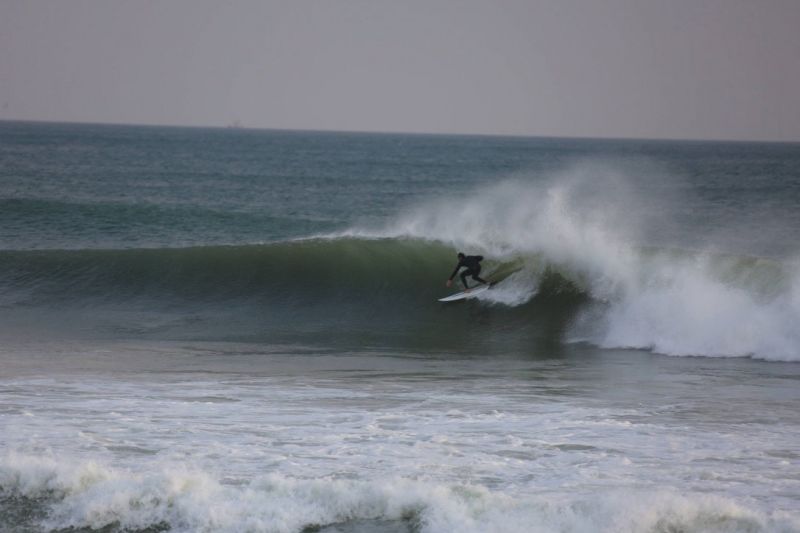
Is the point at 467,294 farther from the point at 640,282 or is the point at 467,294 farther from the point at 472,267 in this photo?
the point at 640,282

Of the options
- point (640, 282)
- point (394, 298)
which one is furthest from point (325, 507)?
point (394, 298)

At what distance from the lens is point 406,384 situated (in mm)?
10820

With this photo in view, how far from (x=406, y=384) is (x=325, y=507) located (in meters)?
4.00

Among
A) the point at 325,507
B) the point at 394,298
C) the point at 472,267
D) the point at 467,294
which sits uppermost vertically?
the point at 472,267

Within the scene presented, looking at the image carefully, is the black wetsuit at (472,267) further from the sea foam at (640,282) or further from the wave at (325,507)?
the wave at (325,507)

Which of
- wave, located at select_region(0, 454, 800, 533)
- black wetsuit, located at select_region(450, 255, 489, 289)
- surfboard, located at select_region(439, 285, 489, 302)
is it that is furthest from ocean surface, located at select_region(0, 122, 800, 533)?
black wetsuit, located at select_region(450, 255, 489, 289)

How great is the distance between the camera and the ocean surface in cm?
691

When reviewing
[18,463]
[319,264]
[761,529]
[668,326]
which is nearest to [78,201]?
[319,264]

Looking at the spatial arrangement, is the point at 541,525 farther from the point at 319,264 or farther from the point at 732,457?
the point at 319,264

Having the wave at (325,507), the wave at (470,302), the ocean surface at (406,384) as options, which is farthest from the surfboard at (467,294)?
the wave at (325,507)

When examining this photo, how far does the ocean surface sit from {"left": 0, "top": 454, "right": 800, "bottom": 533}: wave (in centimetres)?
2

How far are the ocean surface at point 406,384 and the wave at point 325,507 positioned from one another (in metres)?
0.02

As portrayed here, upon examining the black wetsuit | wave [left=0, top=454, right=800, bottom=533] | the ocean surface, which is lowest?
wave [left=0, top=454, right=800, bottom=533]

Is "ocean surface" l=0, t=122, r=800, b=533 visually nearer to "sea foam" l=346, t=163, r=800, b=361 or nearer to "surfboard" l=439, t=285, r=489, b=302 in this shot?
"sea foam" l=346, t=163, r=800, b=361
